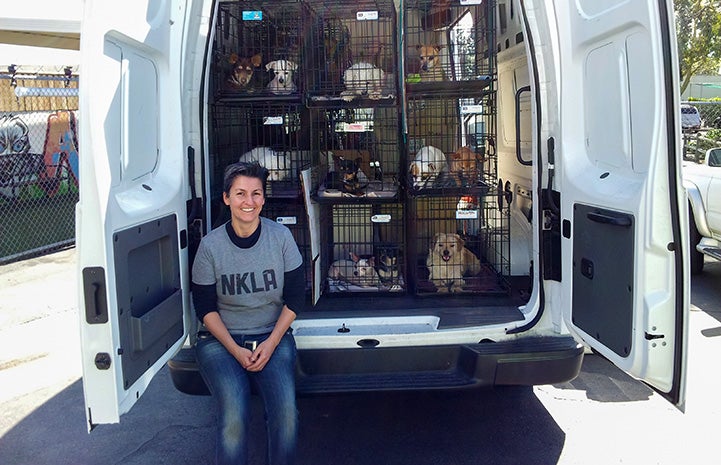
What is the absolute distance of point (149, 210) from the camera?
9.62ft

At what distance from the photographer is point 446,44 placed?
474 cm

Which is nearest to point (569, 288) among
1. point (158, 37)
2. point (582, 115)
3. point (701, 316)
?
point (582, 115)

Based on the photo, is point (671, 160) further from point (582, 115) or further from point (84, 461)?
point (84, 461)

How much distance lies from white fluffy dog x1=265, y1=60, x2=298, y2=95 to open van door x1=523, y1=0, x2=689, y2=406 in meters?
1.80

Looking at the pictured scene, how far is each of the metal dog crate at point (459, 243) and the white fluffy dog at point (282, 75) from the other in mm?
1181

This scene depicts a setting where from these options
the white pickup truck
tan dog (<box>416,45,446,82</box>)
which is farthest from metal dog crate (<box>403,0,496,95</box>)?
the white pickup truck

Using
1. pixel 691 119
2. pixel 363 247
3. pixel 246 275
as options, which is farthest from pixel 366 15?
pixel 691 119

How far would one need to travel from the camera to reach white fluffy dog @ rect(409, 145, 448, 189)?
4344 mm

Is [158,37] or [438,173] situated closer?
[158,37]

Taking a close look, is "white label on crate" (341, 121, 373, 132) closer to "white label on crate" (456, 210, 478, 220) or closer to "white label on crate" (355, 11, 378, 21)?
"white label on crate" (355, 11, 378, 21)

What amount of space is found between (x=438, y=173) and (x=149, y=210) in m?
2.09

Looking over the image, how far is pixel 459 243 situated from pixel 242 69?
1.92m

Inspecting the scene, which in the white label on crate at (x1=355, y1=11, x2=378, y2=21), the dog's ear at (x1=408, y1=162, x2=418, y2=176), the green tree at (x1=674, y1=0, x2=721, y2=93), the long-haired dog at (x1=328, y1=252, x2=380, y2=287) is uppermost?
the green tree at (x1=674, y1=0, x2=721, y2=93)

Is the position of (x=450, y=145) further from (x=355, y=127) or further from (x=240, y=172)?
(x=240, y=172)
